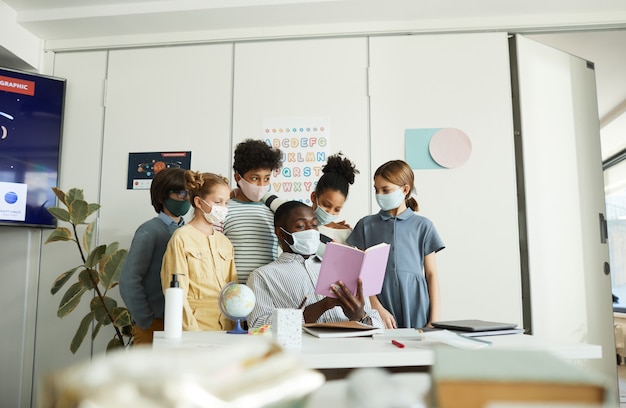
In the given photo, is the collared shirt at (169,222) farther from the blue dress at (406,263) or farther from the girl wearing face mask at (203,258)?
the blue dress at (406,263)

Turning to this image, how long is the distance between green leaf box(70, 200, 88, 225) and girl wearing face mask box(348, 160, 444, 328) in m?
1.62

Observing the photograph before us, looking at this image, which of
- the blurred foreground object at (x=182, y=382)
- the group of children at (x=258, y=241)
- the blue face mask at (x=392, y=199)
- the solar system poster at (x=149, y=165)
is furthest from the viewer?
the solar system poster at (x=149, y=165)

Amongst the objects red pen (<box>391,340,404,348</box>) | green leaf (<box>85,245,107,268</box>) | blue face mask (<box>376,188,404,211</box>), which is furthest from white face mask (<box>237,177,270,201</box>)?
red pen (<box>391,340,404,348</box>)

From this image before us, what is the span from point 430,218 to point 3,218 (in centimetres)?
268

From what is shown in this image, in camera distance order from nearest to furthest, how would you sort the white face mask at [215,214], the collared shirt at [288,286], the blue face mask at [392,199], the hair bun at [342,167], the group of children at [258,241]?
the collared shirt at [288,286], the group of children at [258,241], the white face mask at [215,214], the blue face mask at [392,199], the hair bun at [342,167]

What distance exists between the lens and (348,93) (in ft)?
11.4

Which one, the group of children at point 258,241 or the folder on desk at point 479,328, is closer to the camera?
the folder on desk at point 479,328

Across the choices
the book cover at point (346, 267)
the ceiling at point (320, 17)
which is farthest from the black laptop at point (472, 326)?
the ceiling at point (320, 17)

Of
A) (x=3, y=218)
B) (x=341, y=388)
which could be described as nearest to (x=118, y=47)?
(x=3, y=218)

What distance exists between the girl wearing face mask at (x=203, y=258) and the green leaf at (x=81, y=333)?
1.15m

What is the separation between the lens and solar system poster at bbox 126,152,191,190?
11.6 ft

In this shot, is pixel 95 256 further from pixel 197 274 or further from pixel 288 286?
pixel 288 286

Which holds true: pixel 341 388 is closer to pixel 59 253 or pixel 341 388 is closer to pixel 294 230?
pixel 294 230

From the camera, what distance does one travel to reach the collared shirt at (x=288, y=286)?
2.26 m
